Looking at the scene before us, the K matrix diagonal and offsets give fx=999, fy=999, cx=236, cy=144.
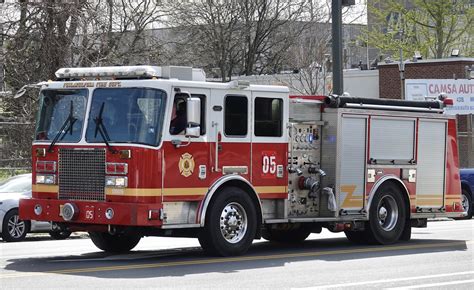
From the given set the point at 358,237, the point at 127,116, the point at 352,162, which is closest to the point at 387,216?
the point at 358,237

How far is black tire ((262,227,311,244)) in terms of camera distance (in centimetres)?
1716

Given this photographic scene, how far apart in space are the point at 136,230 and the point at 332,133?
4012 mm

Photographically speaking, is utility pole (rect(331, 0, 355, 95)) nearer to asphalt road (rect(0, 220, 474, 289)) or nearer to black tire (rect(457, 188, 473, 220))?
asphalt road (rect(0, 220, 474, 289))

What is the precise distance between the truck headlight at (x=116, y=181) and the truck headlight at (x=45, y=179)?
1.05 m

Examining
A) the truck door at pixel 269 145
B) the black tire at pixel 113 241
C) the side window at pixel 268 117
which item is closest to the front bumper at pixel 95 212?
the black tire at pixel 113 241

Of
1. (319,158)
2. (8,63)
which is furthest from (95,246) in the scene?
(8,63)

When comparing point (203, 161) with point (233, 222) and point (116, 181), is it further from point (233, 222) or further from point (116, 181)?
point (116, 181)

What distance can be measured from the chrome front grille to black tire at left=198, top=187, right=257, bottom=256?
1569mm

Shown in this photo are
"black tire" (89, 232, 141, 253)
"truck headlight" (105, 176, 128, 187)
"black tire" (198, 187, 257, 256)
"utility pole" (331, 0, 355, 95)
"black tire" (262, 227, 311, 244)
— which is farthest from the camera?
"utility pole" (331, 0, 355, 95)

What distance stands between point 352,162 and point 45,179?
5.06 meters

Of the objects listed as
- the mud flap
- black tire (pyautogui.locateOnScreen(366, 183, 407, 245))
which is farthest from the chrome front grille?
the mud flap

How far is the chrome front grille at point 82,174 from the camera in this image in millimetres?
13742

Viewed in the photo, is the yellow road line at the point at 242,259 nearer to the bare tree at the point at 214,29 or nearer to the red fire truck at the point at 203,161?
the red fire truck at the point at 203,161

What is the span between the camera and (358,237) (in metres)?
17.0
